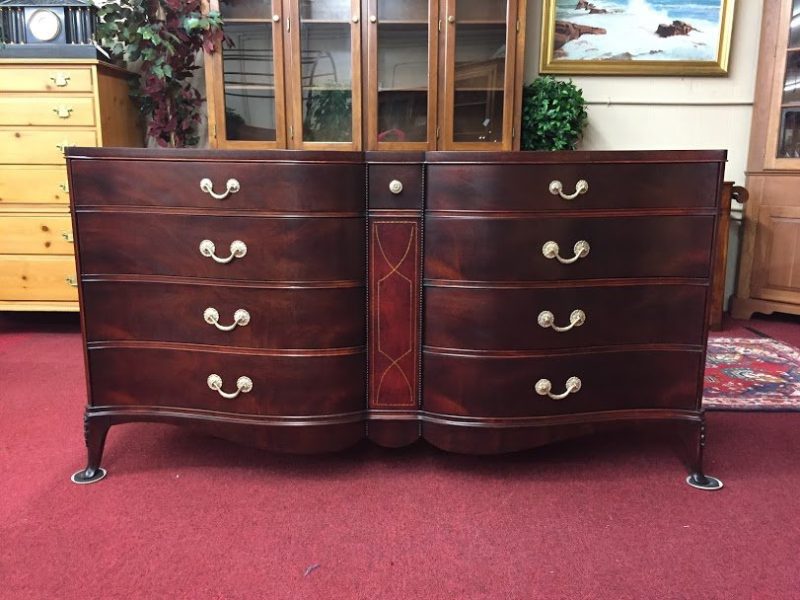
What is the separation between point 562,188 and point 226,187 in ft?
2.41

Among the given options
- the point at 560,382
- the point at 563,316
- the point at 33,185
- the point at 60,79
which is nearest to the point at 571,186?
the point at 563,316

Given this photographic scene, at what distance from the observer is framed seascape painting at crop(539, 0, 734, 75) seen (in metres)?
3.06

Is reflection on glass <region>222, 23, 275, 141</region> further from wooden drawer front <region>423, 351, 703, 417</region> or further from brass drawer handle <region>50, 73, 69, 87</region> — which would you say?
wooden drawer front <region>423, 351, 703, 417</region>

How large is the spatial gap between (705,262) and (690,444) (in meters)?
0.45

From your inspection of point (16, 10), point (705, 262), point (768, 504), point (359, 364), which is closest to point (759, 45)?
point (705, 262)

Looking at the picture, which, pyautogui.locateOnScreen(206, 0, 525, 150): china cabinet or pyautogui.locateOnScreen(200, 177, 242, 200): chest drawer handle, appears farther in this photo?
pyautogui.locateOnScreen(206, 0, 525, 150): china cabinet

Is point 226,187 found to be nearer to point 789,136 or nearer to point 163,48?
point 163,48

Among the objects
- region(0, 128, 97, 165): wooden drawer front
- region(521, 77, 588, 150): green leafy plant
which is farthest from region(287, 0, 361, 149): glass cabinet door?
region(0, 128, 97, 165): wooden drawer front

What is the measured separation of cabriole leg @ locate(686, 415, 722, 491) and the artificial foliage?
92.6 inches

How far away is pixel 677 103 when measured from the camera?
3.18 m

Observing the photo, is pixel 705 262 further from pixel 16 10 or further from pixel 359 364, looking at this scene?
pixel 16 10

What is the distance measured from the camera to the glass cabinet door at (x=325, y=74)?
2.66m

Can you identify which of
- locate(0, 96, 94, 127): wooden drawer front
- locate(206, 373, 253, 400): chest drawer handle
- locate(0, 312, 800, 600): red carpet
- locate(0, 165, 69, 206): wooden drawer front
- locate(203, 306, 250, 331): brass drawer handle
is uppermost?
locate(0, 96, 94, 127): wooden drawer front

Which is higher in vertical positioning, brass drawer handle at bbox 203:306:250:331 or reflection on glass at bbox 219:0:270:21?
reflection on glass at bbox 219:0:270:21
